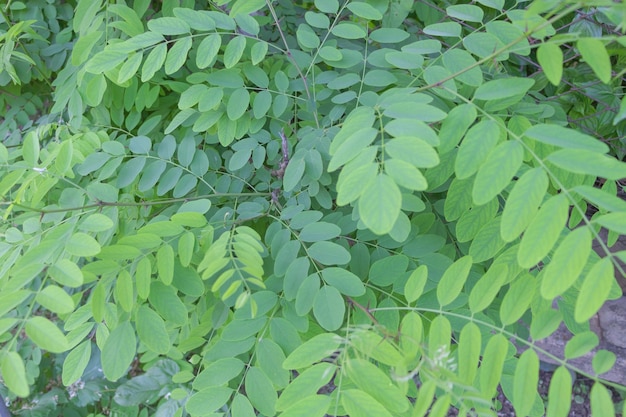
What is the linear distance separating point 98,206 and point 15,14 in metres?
1.27

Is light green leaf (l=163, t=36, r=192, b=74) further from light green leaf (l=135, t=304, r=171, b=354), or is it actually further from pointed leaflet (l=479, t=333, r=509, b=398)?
pointed leaflet (l=479, t=333, r=509, b=398)

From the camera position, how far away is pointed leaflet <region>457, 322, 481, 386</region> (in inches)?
33.7

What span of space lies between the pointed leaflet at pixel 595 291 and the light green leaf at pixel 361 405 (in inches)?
14.0

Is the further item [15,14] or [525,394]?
[15,14]

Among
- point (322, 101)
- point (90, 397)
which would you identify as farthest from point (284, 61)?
point (90, 397)

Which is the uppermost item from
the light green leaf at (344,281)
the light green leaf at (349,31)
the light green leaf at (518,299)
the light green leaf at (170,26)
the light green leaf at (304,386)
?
the light green leaf at (170,26)

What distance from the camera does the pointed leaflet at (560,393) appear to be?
2.50 feet

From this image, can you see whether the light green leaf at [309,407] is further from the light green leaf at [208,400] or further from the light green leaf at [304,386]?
the light green leaf at [208,400]

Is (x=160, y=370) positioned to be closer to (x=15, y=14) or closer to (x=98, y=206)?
(x=98, y=206)

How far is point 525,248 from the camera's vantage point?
0.74 metres

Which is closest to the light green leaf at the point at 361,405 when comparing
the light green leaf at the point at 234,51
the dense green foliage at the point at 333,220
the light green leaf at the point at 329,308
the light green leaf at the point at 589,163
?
the dense green foliage at the point at 333,220

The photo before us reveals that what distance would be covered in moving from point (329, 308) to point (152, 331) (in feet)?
1.24

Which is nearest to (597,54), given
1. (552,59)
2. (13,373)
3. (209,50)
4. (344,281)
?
(552,59)

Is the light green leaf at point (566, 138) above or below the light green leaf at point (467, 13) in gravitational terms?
below
